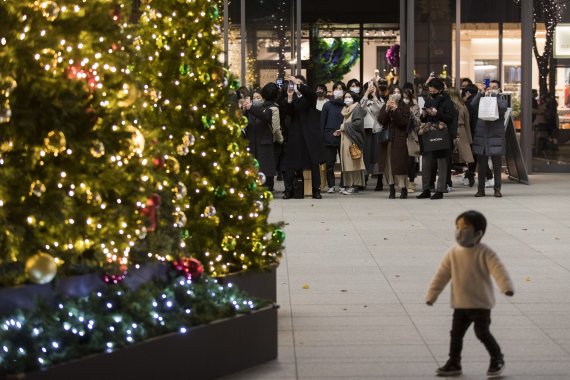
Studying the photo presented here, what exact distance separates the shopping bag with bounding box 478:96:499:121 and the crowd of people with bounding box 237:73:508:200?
7cm

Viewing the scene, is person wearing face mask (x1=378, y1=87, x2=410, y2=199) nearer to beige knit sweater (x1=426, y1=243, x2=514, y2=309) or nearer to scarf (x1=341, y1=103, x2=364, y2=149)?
scarf (x1=341, y1=103, x2=364, y2=149)

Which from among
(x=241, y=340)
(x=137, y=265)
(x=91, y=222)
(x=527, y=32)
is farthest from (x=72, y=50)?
(x=527, y=32)

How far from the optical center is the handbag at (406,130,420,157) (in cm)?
1919

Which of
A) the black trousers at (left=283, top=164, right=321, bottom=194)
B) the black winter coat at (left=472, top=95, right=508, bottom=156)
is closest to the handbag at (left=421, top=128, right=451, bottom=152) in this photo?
the black winter coat at (left=472, top=95, right=508, bottom=156)

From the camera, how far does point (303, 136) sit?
1903 cm

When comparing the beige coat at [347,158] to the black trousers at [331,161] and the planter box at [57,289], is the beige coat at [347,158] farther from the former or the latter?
the planter box at [57,289]

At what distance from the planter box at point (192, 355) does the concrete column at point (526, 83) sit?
1738cm

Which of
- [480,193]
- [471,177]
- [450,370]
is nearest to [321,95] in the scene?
[471,177]

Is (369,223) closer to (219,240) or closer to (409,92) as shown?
(409,92)

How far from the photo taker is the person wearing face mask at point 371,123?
784 inches

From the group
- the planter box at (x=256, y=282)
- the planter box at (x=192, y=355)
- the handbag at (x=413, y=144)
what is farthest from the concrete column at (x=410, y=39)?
the planter box at (x=192, y=355)

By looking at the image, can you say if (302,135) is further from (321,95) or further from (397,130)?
(321,95)

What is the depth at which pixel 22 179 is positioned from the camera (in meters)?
6.55

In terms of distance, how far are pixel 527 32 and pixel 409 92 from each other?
20.6ft
